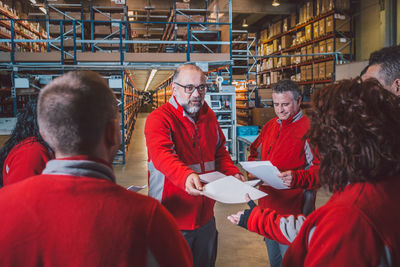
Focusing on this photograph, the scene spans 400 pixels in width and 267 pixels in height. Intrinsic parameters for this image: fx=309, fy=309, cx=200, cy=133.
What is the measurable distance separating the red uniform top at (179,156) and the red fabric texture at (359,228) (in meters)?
1.01

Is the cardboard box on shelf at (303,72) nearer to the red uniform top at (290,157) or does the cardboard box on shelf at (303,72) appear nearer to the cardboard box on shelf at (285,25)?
the cardboard box on shelf at (285,25)

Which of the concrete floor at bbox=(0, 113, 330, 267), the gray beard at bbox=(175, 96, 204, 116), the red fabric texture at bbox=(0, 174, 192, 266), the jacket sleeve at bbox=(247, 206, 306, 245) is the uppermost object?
the gray beard at bbox=(175, 96, 204, 116)

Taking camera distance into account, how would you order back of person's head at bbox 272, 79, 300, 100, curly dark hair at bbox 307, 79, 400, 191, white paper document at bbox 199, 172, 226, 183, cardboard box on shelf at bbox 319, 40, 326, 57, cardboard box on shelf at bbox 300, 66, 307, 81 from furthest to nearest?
1. cardboard box on shelf at bbox 300, 66, 307, 81
2. cardboard box on shelf at bbox 319, 40, 326, 57
3. back of person's head at bbox 272, 79, 300, 100
4. white paper document at bbox 199, 172, 226, 183
5. curly dark hair at bbox 307, 79, 400, 191

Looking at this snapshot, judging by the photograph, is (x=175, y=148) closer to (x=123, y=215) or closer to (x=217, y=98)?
(x=123, y=215)

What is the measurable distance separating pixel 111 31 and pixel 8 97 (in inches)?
169

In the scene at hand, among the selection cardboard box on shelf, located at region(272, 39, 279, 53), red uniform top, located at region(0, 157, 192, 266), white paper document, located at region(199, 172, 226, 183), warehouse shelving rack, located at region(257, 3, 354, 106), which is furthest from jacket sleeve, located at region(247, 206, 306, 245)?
cardboard box on shelf, located at region(272, 39, 279, 53)

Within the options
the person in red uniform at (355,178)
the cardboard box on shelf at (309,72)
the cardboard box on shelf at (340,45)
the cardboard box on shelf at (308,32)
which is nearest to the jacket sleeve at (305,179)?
the person in red uniform at (355,178)

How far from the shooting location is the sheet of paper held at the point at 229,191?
150cm

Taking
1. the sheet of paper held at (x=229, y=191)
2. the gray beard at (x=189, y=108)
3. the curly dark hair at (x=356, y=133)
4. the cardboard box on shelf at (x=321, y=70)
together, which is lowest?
the sheet of paper held at (x=229, y=191)

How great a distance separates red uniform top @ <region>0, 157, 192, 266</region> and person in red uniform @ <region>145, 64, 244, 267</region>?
960 millimetres

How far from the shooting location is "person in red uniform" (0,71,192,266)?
0.73 m

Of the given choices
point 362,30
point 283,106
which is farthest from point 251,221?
point 362,30

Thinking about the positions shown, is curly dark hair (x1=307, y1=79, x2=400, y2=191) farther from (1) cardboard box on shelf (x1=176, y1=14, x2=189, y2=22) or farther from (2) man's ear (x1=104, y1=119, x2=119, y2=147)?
(1) cardboard box on shelf (x1=176, y1=14, x2=189, y2=22)

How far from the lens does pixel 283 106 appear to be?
2.32 meters
